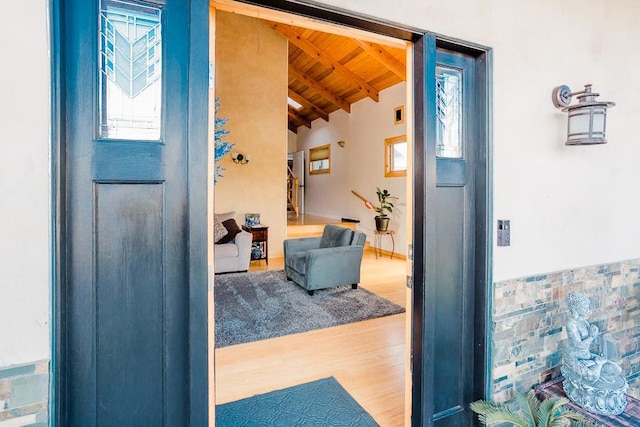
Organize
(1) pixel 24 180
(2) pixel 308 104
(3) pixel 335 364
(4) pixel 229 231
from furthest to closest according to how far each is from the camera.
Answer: (2) pixel 308 104, (4) pixel 229 231, (3) pixel 335 364, (1) pixel 24 180

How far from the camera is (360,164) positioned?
802 centimetres

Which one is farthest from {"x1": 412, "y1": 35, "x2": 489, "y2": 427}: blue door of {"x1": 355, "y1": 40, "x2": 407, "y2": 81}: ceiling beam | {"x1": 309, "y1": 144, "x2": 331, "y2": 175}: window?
{"x1": 309, "y1": 144, "x2": 331, "y2": 175}: window

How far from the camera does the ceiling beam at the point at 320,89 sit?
8.22 m

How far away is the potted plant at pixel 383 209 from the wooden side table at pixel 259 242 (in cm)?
235

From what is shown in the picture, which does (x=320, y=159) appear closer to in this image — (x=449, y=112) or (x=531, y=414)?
(x=449, y=112)

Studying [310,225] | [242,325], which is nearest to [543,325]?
[242,325]

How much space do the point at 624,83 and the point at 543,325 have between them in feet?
6.19

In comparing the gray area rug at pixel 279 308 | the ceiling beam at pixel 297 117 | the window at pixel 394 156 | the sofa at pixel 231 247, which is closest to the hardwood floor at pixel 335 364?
the gray area rug at pixel 279 308

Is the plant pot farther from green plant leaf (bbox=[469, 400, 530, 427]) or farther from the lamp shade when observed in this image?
green plant leaf (bbox=[469, 400, 530, 427])

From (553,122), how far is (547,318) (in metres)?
1.22

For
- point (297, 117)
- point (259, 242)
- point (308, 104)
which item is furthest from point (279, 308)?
point (297, 117)

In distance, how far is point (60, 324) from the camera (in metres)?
1.02

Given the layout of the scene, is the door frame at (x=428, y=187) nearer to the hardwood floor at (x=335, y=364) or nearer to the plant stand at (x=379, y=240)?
the hardwood floor at (x=335, y=364)

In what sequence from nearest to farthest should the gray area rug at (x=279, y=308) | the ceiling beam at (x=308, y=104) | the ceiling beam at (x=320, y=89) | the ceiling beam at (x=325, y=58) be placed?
1. the gray area rug at (x=279, y=308)
2. the ceiling beam at (x=325, y=58)
3. the ceiling beam at (x=320, y=89)
4. the ceiling beam at (x=308, y=104)
